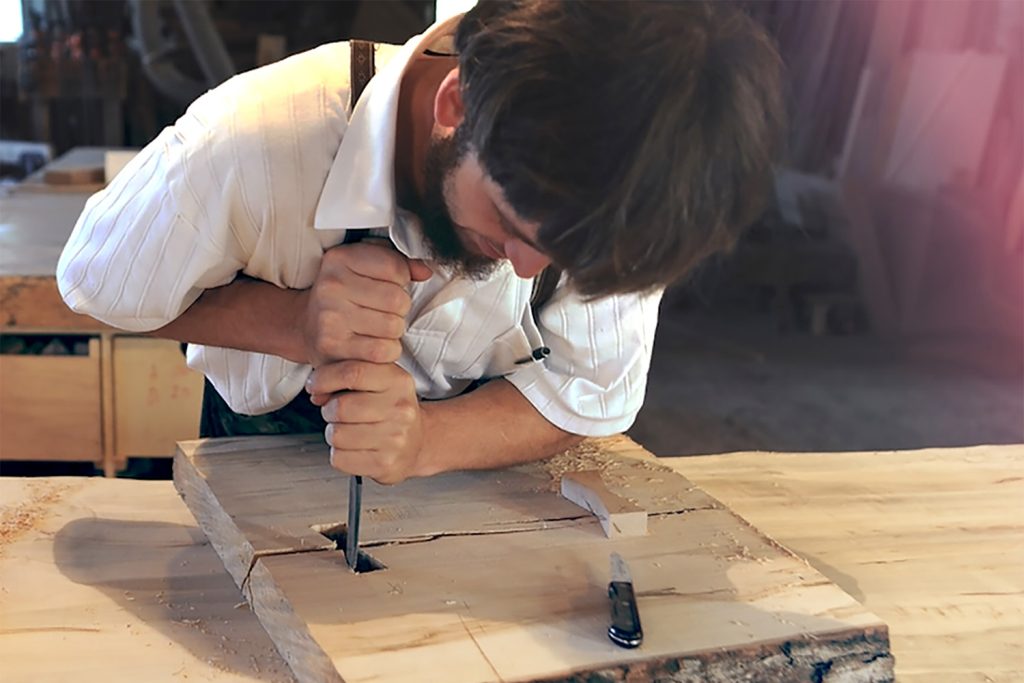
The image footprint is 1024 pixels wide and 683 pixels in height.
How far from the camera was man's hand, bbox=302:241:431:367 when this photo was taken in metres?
1.14

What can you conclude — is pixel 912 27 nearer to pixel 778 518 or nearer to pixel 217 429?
pixel 778 518

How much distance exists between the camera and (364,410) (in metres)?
1.13

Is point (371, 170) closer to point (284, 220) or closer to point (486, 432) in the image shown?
point (284, 220)

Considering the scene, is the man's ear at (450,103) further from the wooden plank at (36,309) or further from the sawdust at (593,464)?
the wooden plank at (36,309)

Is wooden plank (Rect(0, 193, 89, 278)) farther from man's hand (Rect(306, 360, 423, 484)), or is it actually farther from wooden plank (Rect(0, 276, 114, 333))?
man's hand (Rect(306, 360, 423, 484))

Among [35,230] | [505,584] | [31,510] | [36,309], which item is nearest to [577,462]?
[505,584]

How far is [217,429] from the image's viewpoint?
1.63 metres

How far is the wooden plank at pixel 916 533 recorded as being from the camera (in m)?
1.17

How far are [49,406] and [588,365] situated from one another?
1492mm

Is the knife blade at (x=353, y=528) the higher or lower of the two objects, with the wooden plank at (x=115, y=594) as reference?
higher

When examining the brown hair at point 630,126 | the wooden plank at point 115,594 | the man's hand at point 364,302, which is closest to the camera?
the brown hair at point 630,126

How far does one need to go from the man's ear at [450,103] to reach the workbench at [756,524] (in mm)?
565

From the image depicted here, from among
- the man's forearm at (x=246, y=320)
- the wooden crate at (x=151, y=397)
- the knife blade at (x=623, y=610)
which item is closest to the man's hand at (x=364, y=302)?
the man's forearm at (x=246, y=320)

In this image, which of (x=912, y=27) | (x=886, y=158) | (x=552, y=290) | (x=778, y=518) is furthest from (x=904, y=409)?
(x=552, y=290)
